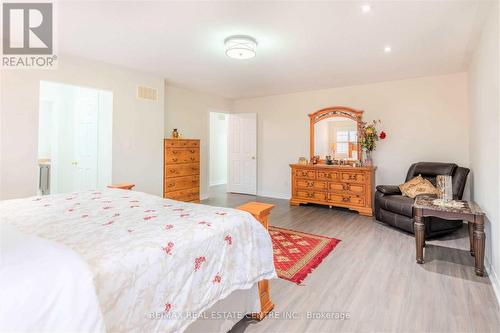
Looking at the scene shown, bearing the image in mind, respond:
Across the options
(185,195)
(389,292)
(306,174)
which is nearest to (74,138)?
(185,195)

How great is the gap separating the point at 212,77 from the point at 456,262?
4.33 metres

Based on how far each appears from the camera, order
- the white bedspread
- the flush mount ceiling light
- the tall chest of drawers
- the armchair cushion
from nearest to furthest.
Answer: the white bedspread
the flush mount ceiling light
the armchair cushion
the tall chest of drawers

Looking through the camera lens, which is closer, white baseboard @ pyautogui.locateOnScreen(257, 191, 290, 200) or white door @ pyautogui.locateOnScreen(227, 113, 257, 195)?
white baseboard @ pyautogui.locateOnScreen(257, 191, 290, 200)

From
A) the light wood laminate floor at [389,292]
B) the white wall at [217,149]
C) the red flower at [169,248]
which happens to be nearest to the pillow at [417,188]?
the light wood laminate floor at [389,292]

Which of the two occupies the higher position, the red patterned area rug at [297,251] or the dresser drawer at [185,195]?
the dresser drawer at [185,195]

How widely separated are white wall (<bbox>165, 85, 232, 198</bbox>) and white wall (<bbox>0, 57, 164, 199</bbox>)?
606 millimetres

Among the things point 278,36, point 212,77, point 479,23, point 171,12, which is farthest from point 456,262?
point 212,77

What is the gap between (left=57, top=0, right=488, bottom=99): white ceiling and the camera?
241cm

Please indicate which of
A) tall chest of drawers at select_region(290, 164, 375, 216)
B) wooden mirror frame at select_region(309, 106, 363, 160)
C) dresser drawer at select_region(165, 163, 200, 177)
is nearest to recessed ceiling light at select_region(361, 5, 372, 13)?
tall chest of drawers at select_region(290, 164, 375, 216)

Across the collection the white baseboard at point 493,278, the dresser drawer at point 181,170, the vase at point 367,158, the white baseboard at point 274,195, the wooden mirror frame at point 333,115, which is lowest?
the white baseboard at point 493,278

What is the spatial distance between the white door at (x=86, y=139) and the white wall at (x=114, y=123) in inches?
21.3

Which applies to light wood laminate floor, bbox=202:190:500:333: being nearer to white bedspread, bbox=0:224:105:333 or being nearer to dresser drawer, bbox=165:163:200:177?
white bedspread, bbox=0:224:105:333

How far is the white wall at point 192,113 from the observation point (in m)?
5.42

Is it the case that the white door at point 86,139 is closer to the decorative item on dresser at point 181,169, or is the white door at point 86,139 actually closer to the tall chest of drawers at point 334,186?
the decorative item on dresser at point 181,169
